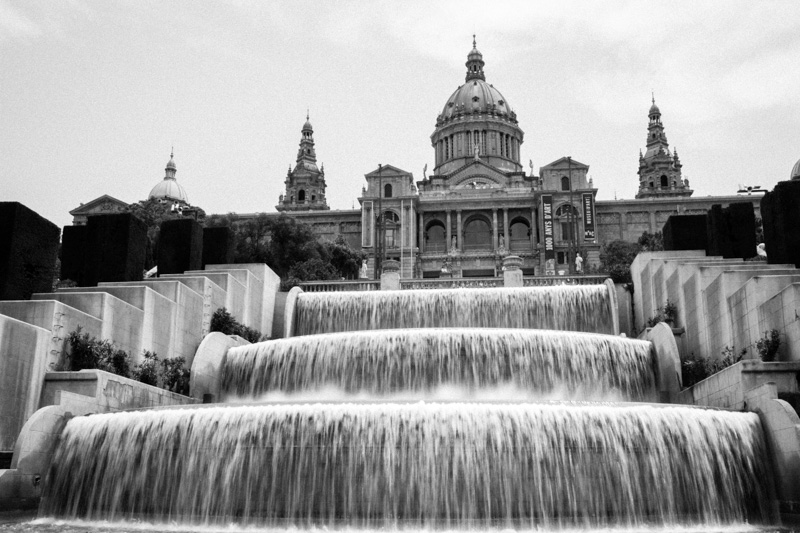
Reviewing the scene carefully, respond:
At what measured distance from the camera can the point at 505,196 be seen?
110 meters

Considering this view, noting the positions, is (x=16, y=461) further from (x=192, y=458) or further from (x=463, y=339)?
(x=463, y=339)

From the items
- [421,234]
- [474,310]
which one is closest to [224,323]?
[474,310]

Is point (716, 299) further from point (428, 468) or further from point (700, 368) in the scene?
point (428, 468)

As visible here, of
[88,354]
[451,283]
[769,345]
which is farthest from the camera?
[451,283]

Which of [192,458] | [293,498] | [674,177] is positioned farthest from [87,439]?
[674,177]

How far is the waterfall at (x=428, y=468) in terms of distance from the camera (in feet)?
49.0

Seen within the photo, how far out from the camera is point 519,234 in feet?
362

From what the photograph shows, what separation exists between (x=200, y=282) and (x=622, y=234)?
304 feet

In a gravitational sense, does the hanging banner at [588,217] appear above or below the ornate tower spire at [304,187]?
below

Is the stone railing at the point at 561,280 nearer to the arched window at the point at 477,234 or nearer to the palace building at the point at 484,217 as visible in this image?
the palace building at the point at 484,217

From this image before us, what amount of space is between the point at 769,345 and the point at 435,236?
94359 millimetres

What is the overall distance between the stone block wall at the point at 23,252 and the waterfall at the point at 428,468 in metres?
6.36

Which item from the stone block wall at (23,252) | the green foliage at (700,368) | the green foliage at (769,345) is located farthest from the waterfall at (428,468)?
the stone block wall at (23,252)

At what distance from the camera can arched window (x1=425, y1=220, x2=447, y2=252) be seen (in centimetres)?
11056
